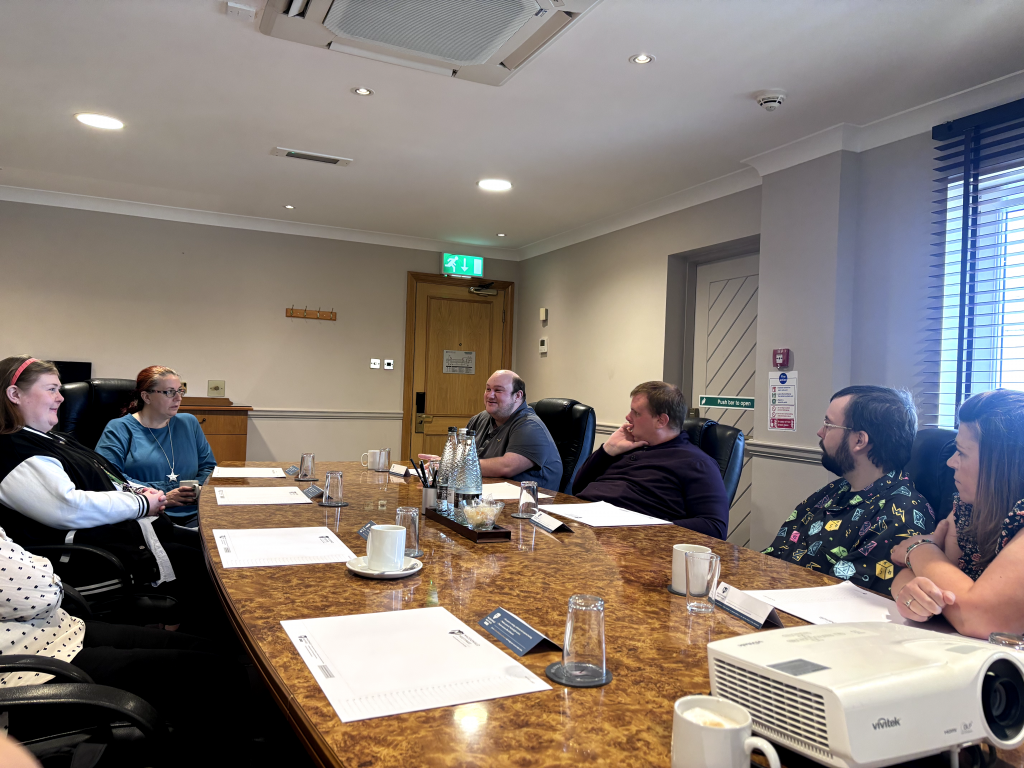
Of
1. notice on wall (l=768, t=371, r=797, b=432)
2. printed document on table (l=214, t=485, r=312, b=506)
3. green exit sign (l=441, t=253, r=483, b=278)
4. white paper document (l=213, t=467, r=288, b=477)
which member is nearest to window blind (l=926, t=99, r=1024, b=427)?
notice on wall (l=768, t=371, r=797, b=432)

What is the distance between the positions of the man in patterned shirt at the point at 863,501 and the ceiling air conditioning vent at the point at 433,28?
1.53m

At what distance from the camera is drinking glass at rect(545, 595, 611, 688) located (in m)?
0.90

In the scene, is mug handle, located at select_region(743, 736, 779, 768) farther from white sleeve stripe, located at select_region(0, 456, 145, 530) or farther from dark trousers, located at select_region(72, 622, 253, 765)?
white sleeve stripe, located at select_region(0, 456, 145, 530)

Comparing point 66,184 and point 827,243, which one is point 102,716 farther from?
Result: point 66,184

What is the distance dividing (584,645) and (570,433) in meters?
2.64

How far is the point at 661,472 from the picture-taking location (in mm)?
2586

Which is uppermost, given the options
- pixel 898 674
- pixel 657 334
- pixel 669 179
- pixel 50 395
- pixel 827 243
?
pixel 669 179

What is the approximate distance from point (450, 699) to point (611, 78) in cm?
264

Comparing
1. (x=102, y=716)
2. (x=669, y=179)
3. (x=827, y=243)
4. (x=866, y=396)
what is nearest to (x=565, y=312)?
(x=669, y=179)

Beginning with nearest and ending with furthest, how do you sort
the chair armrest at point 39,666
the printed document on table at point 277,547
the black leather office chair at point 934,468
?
the chair armrest at point 39,666 < the printed document on table at point 277,547 < the black leather office chair at point 934,468

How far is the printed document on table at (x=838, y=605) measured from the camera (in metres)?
1.24

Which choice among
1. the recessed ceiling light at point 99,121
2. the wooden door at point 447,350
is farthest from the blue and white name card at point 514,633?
the wooden door at point 447,350

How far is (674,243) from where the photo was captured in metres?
4.55

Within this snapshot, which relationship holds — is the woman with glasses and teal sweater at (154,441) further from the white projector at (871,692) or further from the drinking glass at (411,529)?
the white projector at (871,692)
